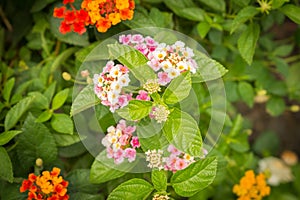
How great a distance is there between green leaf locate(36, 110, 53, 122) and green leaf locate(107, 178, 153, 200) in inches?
11.4

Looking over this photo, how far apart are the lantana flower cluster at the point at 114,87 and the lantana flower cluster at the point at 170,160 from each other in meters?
0.14

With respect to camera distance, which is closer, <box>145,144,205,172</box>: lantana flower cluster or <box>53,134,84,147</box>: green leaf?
<box>145,144,205,172</box>: lantana flower cluster

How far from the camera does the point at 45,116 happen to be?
1170 mm

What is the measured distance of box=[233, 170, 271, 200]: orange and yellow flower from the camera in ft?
4.40

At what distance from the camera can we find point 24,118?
3.94 feet

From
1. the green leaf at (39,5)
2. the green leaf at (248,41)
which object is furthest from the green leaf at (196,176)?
the green leaf at (39,5)

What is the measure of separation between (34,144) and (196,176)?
1.40 feet

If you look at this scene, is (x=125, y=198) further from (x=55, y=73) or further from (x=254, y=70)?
(x=254, y=70)

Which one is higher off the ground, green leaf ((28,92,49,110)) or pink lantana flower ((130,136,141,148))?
pink lantana flower ((130,136,141,148))

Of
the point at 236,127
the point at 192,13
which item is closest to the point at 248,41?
the point at 192,13

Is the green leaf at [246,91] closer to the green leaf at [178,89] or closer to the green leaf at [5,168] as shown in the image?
the green leaf at [178,89]

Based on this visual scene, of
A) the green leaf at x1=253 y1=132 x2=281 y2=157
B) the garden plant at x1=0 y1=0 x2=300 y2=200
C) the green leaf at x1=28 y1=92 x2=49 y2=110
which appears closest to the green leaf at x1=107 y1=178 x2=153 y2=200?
the garden plant at x1=0 y1=0 x2=300 y2=200

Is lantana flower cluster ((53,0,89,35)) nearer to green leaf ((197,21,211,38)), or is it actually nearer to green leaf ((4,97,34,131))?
green leaf ((4,97,34,131))

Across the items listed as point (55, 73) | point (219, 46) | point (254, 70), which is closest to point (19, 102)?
point (55, 73)
